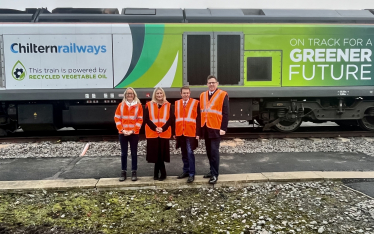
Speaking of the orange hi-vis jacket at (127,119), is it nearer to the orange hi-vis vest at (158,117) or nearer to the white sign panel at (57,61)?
the orange hi-vis vest at (158,117)

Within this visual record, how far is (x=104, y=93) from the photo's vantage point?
27.4 feet

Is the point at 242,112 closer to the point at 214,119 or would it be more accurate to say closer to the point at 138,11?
the point at 214,119

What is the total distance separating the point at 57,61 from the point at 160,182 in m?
5.44

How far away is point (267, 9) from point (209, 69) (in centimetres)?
277

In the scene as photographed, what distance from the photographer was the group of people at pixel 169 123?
481 centimetres

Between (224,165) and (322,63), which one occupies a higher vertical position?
(322,63)

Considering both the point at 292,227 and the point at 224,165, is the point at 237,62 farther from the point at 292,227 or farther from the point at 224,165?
the point at 292,227

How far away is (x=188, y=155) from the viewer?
4.97 m

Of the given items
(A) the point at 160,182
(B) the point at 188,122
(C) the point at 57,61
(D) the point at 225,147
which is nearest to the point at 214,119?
(B) the point at 188,122

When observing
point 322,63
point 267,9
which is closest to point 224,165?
point 322,63

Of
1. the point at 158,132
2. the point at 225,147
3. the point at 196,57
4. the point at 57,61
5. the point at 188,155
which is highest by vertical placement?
the point at 196,57

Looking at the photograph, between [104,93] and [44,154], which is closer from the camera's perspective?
[44,154]

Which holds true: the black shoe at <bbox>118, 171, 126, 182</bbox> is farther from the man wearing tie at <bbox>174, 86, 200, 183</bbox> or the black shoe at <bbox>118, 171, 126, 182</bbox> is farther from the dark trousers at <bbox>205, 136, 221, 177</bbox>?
the dark trousers at <bbox>205, 136, 221, 177</bbox>

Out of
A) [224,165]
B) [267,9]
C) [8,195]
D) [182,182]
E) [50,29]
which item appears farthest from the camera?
[267,9]
